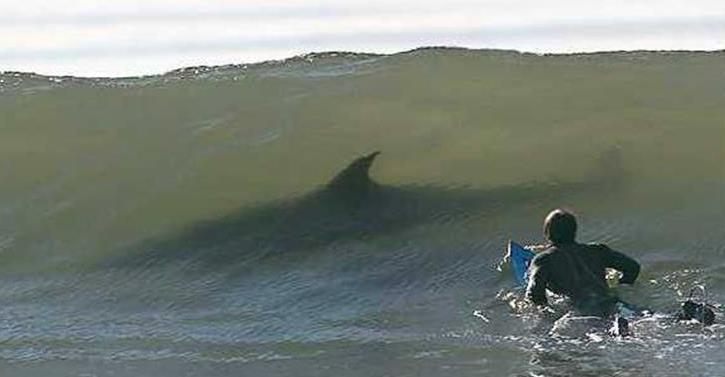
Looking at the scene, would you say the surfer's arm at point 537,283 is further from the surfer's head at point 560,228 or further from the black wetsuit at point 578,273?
the surfer's head at point 560,228

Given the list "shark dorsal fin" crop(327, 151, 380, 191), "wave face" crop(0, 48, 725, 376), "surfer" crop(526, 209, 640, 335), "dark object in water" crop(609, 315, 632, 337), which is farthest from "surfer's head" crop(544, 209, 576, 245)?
"shark dorsal fin" crop(327, 151, 380, 191)

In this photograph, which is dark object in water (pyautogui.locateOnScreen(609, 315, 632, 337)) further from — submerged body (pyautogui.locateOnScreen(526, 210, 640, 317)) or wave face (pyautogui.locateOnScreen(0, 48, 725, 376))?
submerged body (pyautogui.locateOnScreen(526, 210, 640, 317))

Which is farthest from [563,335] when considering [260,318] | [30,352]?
[30,352]

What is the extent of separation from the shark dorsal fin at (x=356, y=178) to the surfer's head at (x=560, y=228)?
140 inches

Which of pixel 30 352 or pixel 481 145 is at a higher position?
pixel 481 145

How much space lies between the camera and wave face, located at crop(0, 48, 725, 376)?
8.71 m

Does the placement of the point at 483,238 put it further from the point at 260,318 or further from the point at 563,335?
the point at 563,335

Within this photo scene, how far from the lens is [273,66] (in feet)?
66.1

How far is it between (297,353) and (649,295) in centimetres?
265

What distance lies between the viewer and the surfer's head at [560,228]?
9.30m

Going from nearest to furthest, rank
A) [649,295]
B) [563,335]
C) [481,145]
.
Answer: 1. [563,335]
2. [649,295]
3. [481,145]

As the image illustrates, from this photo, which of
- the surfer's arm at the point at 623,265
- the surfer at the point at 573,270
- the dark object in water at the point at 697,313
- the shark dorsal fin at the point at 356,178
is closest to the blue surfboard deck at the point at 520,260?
the surfer at the point at 573,270

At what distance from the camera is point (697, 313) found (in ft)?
27.6

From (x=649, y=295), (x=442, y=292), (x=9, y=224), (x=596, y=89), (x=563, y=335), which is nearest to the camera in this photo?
(x=563, y=335)
